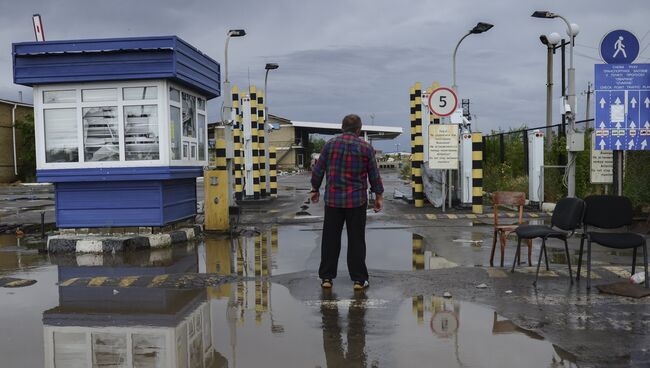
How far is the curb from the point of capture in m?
10.4

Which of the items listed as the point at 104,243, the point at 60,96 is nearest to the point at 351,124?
the point at 104,243

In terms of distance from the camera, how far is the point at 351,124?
7277 millimetres

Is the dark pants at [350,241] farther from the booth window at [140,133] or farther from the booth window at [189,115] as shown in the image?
the booth window at [189,115]

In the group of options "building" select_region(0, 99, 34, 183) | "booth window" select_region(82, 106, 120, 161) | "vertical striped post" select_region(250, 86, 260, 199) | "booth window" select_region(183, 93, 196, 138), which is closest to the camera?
"booth window" select_region(82, 106, 120, 161)

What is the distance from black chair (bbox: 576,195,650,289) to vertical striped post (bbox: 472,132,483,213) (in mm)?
Answer: 8234

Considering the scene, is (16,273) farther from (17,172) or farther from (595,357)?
(17,172)

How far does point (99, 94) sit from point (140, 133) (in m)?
0.96

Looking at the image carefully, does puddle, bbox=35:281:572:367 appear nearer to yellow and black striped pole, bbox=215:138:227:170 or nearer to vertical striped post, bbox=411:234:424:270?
vertical striped post, bbox=411:234:424:270

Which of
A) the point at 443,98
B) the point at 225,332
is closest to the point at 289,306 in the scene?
the point at 225,332

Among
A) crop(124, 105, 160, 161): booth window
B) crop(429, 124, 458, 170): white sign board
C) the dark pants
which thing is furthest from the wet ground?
crop(429, 124, 458, 170): white sign board

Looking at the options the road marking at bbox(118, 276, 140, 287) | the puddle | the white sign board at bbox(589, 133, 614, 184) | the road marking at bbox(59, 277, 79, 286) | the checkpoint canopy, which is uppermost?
the checkpoint canopy

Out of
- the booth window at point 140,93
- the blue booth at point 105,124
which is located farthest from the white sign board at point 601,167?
the booth window at point 140,93

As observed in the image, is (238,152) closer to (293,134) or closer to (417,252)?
(417,252)

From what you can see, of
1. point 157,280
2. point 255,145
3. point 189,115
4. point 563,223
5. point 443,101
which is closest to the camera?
point 563,223
